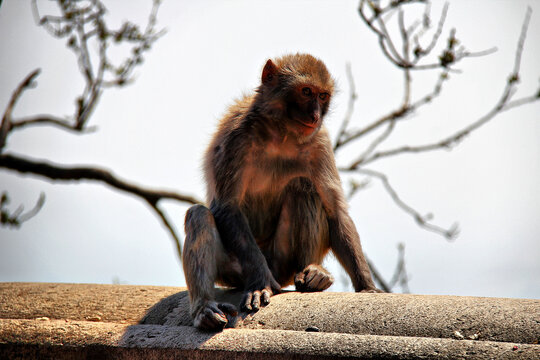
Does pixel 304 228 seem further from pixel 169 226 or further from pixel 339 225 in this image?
pixel 169 226

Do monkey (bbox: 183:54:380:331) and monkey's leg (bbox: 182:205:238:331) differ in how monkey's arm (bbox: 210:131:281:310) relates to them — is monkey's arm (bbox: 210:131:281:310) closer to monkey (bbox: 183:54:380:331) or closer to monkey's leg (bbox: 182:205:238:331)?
monkey (bbox: 183:54:380:331)

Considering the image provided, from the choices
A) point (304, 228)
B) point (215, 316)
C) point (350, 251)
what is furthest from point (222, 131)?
point (215, 316)

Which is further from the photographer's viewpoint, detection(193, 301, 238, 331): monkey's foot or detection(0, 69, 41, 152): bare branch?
detection(0, 69, 41, 152): bare branch

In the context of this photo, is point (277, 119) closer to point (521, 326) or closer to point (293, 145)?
point (293, 145)

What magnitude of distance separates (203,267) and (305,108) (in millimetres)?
1787

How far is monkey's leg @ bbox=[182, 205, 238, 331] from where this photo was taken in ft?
14.6

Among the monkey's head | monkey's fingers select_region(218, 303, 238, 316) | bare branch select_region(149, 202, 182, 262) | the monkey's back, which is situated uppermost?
the monkey's head

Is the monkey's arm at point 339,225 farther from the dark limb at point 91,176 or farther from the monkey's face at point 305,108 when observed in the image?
the dark limb at point 91,176

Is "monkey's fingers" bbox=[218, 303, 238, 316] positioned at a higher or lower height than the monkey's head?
lower

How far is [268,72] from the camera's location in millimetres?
6117

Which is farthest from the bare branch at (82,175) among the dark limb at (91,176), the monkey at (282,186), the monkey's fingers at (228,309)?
the monkey's fingers at (228,309)

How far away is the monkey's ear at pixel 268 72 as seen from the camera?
20.0 ft

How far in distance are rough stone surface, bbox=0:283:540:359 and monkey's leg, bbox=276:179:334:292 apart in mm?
745

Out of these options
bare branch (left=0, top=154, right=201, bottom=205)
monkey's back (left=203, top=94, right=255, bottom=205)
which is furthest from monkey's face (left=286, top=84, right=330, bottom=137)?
bare branch (left=0, top=154, right=201, bottom=205)
